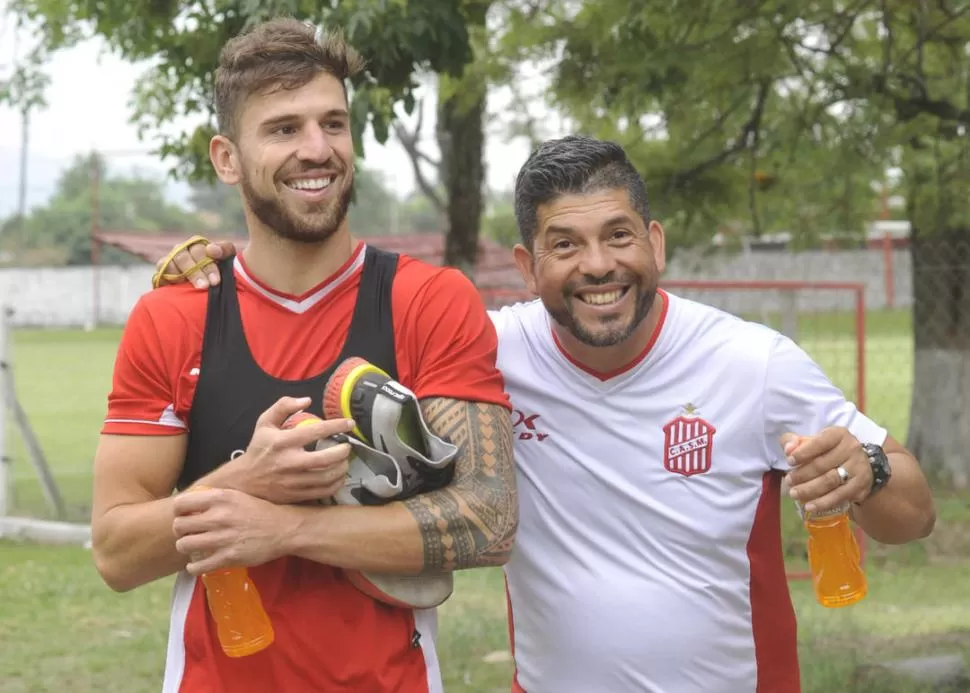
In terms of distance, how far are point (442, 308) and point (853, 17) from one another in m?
5.29

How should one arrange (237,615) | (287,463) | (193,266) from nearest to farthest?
(287,463)
(237,615)
(193,266)

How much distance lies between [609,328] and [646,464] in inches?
12.5

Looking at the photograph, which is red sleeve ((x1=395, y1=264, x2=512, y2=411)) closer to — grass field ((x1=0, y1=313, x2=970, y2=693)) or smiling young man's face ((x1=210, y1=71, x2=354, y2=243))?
smiling young man's face ((x1=210, y1=71, x2=354, y2=243))

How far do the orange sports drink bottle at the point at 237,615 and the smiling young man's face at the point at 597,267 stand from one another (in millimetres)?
892

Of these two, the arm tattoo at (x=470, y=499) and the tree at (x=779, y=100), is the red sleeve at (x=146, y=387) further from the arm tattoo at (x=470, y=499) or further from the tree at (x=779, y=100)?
the tree at (x=779, y=100)

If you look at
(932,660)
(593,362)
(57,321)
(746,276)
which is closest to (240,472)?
(593,362)

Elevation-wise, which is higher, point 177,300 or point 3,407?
point 177,300

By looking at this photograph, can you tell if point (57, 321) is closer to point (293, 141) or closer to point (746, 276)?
point (746, 276)

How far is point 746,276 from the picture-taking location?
26.9 m

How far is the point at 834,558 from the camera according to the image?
303 centimetres

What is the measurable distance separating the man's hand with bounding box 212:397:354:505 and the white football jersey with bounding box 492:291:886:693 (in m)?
0.73

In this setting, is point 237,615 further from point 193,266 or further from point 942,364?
point 942,364

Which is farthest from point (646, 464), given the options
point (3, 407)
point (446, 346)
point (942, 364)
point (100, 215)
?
point (100, 215)

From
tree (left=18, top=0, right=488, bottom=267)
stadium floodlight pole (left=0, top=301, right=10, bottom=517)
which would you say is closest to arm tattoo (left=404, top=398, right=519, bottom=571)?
tree (left=18, top=0, right=488, bottom=267)
